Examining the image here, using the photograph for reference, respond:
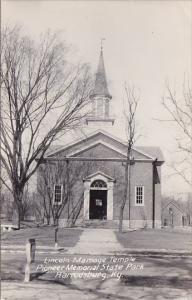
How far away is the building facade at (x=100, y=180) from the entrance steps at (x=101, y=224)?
0.23 meters

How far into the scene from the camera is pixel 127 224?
29.0 meters

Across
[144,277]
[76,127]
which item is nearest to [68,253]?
[144,277]

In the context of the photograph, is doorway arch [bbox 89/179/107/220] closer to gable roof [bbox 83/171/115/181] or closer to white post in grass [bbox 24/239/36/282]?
gable roof [bbox 83/171/115/181]

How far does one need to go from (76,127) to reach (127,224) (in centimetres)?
988

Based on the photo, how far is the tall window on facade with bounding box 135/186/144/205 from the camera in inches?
1159

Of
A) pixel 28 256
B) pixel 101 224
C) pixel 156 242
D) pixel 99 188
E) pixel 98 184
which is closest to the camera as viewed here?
pixel 28 256

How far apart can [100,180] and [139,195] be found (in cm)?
279

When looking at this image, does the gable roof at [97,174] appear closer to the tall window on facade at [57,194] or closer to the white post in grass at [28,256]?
the tall window on facade at [57,194]

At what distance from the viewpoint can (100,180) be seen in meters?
29.2

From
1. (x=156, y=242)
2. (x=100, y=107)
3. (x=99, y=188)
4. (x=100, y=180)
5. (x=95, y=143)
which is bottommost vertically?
(x=156, y=242)

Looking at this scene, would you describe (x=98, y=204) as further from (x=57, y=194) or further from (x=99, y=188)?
(x=57, y=194)

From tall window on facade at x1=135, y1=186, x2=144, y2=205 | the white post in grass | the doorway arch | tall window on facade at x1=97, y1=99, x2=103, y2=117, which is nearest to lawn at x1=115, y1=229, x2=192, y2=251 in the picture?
the white post in grass

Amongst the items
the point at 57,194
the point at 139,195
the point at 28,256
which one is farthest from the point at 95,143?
the point at 28,256

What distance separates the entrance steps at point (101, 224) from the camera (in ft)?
90.2
